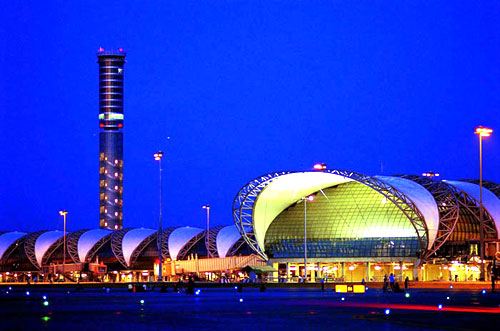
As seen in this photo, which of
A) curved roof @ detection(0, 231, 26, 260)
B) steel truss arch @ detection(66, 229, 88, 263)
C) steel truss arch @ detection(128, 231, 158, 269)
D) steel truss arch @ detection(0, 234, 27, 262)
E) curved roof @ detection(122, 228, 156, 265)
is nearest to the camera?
steel truss arch @ detection(128, 231, 158, 269)

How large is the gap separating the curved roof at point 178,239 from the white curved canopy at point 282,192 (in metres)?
28.0

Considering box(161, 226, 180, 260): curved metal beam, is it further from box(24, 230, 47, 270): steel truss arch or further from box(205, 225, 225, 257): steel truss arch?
box(24, 230, 47, 270): steel truss arch

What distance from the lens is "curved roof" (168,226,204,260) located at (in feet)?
517

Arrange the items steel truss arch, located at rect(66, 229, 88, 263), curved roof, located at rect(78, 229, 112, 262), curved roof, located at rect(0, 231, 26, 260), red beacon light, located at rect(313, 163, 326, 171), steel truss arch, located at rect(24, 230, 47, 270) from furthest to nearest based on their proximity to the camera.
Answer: curved roof, located at rect(0, 231, 26, 260) → steel truss arch, located at rect(24, 230, 47, 270) → steel truss arch, located at rect(66, 229, 88, 263) → curved roof, located at rect(78, 229, 112, 262) → red beacon light, located at rect(313, 163, 326, 171)

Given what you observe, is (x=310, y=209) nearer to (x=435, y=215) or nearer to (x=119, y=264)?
(x=435, y=215)

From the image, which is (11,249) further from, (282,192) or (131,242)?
(282,192)

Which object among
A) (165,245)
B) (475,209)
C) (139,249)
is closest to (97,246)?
(139,249)

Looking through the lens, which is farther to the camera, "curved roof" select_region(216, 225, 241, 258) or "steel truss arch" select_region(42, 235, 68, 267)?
"steel truss arch" select_region(42, 235, 68, 267)

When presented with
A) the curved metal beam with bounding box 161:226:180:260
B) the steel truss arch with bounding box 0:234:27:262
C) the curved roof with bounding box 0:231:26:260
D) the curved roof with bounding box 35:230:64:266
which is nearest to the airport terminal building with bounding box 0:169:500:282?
the curved metal beam with bounding box 161:226:180:260

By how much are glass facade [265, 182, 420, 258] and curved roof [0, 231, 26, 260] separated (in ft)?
243

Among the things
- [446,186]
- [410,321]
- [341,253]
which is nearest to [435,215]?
[446,186]

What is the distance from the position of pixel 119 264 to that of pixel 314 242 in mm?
50669

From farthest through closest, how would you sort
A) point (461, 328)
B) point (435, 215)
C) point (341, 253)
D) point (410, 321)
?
point (341, 253)
point (435, 215)
point (410, 321)
point (461, 328)

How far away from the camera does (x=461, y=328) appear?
32.0 metres
